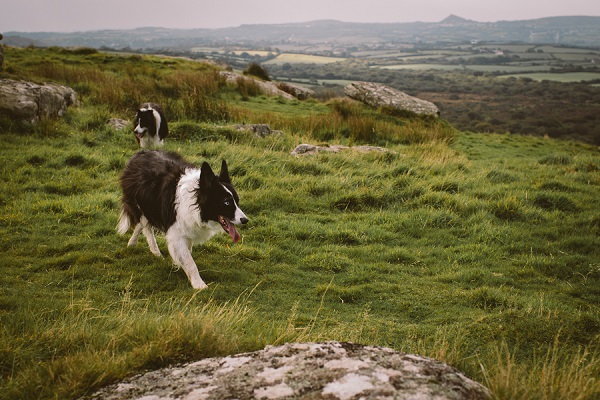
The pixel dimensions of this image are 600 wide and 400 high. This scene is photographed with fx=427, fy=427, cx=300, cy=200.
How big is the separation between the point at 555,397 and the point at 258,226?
6.43 meters

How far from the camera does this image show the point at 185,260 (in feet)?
21.1

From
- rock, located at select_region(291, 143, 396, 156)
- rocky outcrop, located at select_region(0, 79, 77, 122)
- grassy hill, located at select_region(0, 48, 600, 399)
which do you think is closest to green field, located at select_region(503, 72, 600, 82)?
Answer: grassy hill, located at select_region(0, 48, 600, 399)

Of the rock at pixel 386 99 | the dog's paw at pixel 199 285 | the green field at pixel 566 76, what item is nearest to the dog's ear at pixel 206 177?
the dog's paw at pixel 199 285

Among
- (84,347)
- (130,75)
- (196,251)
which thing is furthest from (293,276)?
(130,75)

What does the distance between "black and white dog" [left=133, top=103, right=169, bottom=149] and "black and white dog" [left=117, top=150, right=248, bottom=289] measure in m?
5.54

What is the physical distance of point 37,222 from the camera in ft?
26.3

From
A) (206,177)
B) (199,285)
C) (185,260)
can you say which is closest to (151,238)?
(185,260)

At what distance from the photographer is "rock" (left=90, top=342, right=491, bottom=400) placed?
253 cm

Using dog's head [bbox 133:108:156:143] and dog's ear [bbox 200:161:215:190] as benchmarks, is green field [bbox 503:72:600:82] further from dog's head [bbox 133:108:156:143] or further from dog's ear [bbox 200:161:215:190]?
dog's ear [bbox 200:161:215:190]

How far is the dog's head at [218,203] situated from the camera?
6090mm

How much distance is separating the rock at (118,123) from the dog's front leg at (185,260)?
896 cm

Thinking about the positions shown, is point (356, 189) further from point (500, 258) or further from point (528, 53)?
point (528, 53)

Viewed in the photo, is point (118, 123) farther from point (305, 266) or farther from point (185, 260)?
point (305, 266)

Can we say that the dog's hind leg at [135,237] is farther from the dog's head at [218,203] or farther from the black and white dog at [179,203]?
the dog's head at [218,203]
